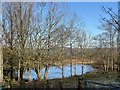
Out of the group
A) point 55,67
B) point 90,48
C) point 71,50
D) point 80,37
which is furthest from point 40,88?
point 90,48

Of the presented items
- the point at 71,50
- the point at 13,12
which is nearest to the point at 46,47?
the point at 13,12

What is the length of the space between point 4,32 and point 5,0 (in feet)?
7.96

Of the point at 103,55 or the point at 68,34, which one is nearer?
the point at 68,34

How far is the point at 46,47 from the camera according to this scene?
61.0 feet

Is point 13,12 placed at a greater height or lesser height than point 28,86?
greater

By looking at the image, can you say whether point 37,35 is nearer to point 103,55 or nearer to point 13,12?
point 13,12

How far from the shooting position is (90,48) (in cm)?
2753

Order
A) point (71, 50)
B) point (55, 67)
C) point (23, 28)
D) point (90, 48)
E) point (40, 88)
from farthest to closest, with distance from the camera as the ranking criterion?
point (90, 48) < point (71, 50) < point (55, 67) < point (23, 28) < point (40, 88)

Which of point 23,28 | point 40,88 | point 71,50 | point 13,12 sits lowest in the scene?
point 40,88

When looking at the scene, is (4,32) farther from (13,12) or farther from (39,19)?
(39,19)

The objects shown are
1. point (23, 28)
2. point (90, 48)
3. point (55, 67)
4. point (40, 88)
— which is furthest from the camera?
point (90, 48)

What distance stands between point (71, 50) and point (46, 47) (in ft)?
17.0

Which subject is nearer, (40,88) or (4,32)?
(40,88)

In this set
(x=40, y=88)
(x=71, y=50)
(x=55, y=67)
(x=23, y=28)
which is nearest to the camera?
(x=40, y=88)
